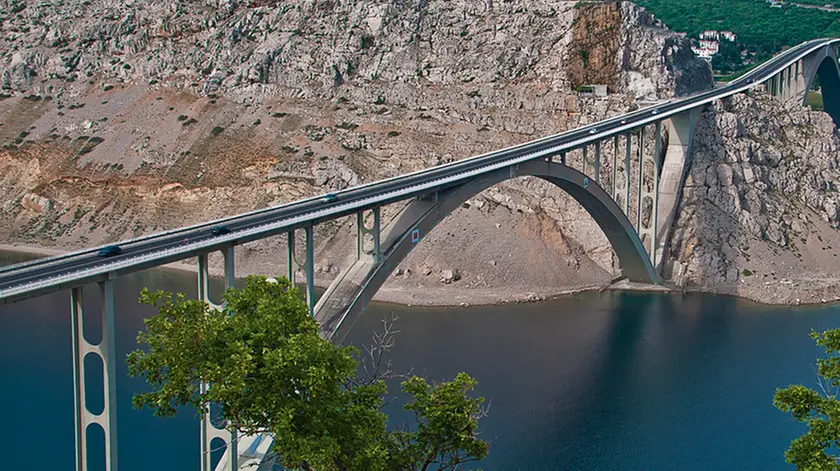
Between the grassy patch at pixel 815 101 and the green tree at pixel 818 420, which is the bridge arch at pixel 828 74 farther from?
the green tree at pixel 818 420

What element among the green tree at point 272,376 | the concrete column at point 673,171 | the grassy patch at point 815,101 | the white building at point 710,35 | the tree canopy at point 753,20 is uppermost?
the tree canopy at point 753,20

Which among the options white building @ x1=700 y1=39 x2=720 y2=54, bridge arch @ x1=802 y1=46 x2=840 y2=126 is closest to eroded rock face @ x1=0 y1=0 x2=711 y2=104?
bridge arch @ x1=802 y1=46 x2=840 y2=126

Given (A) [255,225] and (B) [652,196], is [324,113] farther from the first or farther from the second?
(A) [255,225]

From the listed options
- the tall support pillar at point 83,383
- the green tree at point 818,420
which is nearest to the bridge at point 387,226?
Answer: the tall support pillar at point 83,383

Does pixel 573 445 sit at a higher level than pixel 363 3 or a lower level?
lower

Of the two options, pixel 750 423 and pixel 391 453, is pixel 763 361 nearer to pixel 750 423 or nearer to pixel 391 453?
pixel 750 423

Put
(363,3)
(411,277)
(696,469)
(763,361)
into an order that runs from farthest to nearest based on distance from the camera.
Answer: (363,3), (411,277), (763,361), (696,469)

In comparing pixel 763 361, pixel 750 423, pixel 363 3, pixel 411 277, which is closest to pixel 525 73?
pixel 363 3
